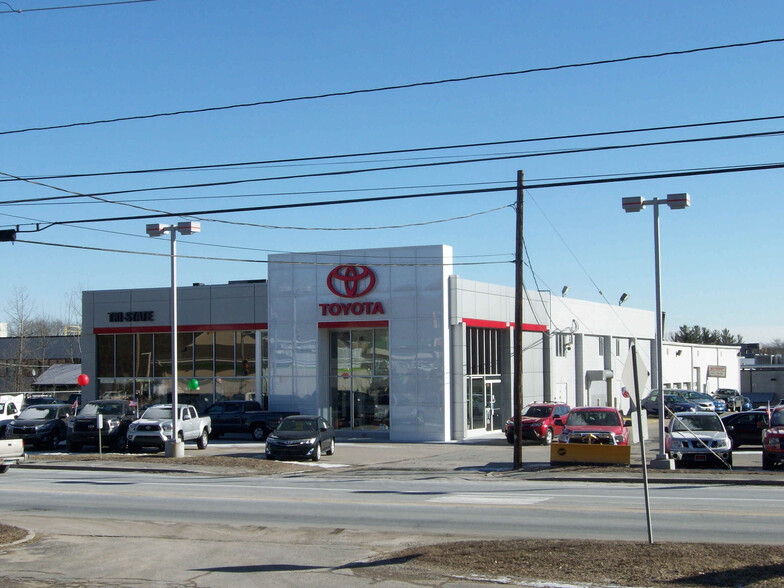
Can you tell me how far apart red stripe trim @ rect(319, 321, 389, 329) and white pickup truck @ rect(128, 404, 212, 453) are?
306 inches

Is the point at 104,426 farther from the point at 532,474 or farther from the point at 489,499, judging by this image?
the point at 489,499

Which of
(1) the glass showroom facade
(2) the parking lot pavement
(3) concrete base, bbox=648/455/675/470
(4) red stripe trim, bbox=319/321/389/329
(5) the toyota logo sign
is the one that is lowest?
(2) the parking lot pavement

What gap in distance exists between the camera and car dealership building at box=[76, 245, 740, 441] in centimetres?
3719

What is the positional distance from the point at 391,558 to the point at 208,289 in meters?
32.3

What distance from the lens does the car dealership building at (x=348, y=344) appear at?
3719 cm

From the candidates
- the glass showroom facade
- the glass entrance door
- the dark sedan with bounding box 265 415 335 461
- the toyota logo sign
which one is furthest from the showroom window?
the dark sedan with bounding box 265 415 335 461

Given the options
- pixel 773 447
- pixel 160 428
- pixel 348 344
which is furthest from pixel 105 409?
pixel 773 447

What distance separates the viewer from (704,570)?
32.3 ft

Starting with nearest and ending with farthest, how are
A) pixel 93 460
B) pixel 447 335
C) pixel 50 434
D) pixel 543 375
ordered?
pixel 93 460 < pixel 50 434 < pixel 447 335 < pixel 543 375

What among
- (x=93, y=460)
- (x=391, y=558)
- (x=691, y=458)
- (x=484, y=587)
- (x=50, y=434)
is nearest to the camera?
(x=484, y=587)

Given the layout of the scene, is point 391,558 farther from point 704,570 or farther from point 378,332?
point 378,332

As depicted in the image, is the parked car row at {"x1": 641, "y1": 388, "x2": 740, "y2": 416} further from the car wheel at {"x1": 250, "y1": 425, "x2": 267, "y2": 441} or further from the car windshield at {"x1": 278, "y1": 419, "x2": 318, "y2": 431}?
the car windshield at {"x1": 278, "y1": 419, "x2": 318, "y2": 431}

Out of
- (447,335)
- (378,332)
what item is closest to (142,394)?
(378,332)

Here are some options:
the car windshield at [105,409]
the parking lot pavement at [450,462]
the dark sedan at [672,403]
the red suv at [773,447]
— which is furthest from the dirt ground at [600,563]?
the dark sedan at [672,403]
